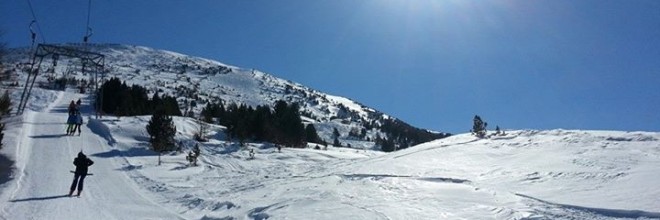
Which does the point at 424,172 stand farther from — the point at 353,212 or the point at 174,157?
the point at 174,157

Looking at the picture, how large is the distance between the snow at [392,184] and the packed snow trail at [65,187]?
0.03 m

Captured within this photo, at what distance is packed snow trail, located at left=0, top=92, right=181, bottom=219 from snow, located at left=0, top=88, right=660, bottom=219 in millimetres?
30

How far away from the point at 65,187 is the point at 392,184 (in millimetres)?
10035

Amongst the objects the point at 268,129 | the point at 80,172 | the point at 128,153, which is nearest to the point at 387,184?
the point at 80,172

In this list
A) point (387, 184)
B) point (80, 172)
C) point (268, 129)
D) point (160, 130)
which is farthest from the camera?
point (268, 129)

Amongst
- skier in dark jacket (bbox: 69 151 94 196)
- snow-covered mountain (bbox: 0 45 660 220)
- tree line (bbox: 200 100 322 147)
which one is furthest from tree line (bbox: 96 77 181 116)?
skier in dark jacket (bbox: 69 151 94 196)

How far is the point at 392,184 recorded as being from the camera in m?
12.6

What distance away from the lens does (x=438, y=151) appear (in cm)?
1769

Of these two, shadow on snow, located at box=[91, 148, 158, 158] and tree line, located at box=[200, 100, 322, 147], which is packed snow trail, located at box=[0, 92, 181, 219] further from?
tree line, located at box=[200, 100, 322, 147]

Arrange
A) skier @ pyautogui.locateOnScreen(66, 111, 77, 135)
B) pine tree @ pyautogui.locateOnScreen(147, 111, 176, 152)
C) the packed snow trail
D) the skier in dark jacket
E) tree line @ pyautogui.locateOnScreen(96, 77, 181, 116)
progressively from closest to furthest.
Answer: the packed snow trail
the skier in dark jacket
pine tree @ pyautogui.locateOnScreen(147, 111, 176, 152)
skier @ pyautogui.locateOnScreen(66, 111, 77, 135)
tree line @ pyautogui.locateOnScreen(96, 77, 181, 116)

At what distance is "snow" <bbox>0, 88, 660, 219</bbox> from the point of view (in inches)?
360

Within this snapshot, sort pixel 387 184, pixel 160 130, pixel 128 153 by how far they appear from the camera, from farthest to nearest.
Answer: pixel 128 153, pixel 160 130, pixel 387 184

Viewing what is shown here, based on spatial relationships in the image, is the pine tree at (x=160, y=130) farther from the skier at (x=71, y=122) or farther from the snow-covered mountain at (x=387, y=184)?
the skier at (x=71, y=122)

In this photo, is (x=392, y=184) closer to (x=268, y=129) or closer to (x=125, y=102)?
(x=268, y=129)
